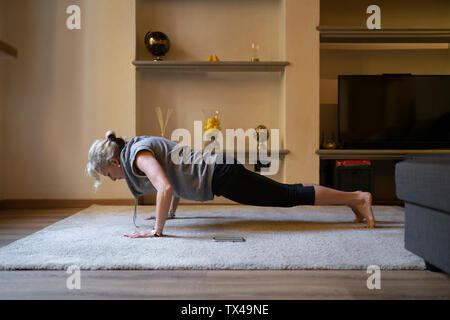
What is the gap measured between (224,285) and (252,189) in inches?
32.1

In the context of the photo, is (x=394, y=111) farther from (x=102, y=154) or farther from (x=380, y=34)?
(x=102, y=154)

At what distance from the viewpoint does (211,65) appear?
3.23 metres

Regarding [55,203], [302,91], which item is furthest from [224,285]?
[55,203]

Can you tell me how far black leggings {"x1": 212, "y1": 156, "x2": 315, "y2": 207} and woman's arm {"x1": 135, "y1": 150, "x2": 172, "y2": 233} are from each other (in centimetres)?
33

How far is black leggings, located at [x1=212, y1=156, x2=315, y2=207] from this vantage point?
183 centimetres

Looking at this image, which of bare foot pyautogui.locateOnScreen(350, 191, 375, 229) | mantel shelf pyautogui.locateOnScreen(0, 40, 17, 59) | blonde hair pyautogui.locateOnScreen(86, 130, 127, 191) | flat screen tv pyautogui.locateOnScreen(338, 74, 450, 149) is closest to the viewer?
mantel shelf pyautogui.locateOnScreen(0, 40, 17, 59)

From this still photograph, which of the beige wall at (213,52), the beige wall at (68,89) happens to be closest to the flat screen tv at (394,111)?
the beige wall at (213,52)

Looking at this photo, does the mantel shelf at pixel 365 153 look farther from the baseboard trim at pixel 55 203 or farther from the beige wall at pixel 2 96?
the beige wall at pixel 2 96

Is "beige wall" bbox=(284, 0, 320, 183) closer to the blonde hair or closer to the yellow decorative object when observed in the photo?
the yellow decorative object

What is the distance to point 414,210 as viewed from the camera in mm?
1251

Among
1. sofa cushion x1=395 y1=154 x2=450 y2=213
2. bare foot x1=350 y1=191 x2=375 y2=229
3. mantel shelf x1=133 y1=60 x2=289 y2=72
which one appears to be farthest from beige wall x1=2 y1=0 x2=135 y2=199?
sofa cushion x1=395 y1=154 x2=450 y2=213
